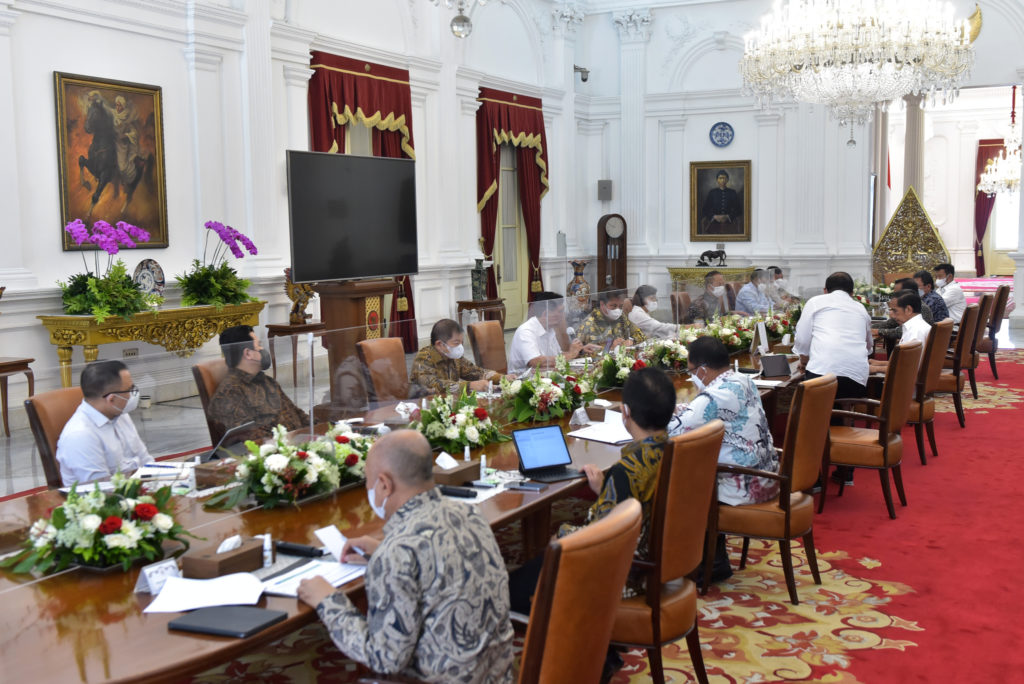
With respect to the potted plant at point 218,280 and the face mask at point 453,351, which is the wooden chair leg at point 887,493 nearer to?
the face mask at point 453,351

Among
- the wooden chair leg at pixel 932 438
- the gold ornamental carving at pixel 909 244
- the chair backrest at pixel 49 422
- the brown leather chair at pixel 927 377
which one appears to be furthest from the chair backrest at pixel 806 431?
the gold ornamental carving at pixel 909 244

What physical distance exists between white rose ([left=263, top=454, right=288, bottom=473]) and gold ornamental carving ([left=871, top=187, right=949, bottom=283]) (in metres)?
11.7

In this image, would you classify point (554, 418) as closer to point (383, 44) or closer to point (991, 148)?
point (383, 44)

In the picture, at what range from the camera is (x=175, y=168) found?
8.64 m

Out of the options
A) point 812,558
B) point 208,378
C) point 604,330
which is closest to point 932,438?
point 604,330

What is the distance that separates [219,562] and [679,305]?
5918 millimetres

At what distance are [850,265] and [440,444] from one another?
477 inches

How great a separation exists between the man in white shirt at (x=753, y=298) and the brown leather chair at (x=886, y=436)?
9.49 feet

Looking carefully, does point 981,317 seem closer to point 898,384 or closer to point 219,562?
point 898,384

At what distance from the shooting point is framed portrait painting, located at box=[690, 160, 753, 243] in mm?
15367

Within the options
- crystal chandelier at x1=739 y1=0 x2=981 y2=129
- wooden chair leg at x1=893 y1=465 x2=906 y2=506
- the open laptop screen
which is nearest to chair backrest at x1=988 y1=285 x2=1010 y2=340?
crystal chandelier at x1=739 y1=0 x2=981 y2=129

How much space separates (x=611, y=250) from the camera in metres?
15.8

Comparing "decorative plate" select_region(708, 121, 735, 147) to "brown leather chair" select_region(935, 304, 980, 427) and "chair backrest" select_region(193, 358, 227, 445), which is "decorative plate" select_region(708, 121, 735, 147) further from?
"chair backrest" select_region(193, 358, 227, 445)

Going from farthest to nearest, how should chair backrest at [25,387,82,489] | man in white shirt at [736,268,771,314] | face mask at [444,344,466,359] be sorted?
1. man in white shirt at [736,268,771,314]
2. face mask at [444,344,466,359]
3. chair backrest at [25,387,82,489]
